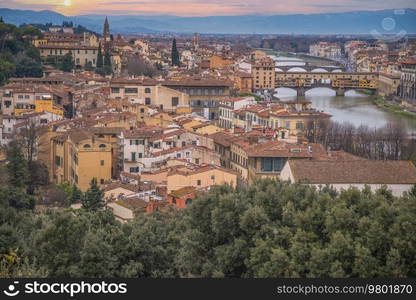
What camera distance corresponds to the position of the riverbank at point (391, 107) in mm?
19359

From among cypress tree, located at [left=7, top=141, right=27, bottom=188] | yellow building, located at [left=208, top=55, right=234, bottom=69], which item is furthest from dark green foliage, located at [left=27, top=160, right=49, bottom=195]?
yellow building, located at [left=208, top=55, right=234, bottom=69]

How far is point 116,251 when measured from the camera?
3.84 meters

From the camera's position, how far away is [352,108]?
19.8m

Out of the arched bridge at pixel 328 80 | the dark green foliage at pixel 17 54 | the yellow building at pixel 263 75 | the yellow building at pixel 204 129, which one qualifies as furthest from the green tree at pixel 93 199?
the arched bridge at pixel 328 80

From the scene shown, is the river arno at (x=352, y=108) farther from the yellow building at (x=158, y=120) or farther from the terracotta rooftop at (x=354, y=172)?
the terracotta rooftop at (x=354, y=172)

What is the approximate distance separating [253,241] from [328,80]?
22723 millimetres

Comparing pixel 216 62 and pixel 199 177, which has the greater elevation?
pixel 199 177

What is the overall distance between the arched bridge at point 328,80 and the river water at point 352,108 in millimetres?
220

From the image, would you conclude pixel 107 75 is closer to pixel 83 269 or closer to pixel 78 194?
pixel 78 194

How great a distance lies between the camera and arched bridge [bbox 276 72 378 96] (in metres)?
25.1

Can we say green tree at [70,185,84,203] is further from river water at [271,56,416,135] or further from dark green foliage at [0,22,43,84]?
river water at [271,56,416,135]

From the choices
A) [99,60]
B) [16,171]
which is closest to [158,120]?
[16,171]

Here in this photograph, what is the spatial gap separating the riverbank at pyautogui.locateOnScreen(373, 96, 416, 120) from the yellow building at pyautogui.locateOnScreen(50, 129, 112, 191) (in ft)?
36.8

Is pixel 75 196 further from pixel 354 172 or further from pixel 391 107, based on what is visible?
pixel 391 107
